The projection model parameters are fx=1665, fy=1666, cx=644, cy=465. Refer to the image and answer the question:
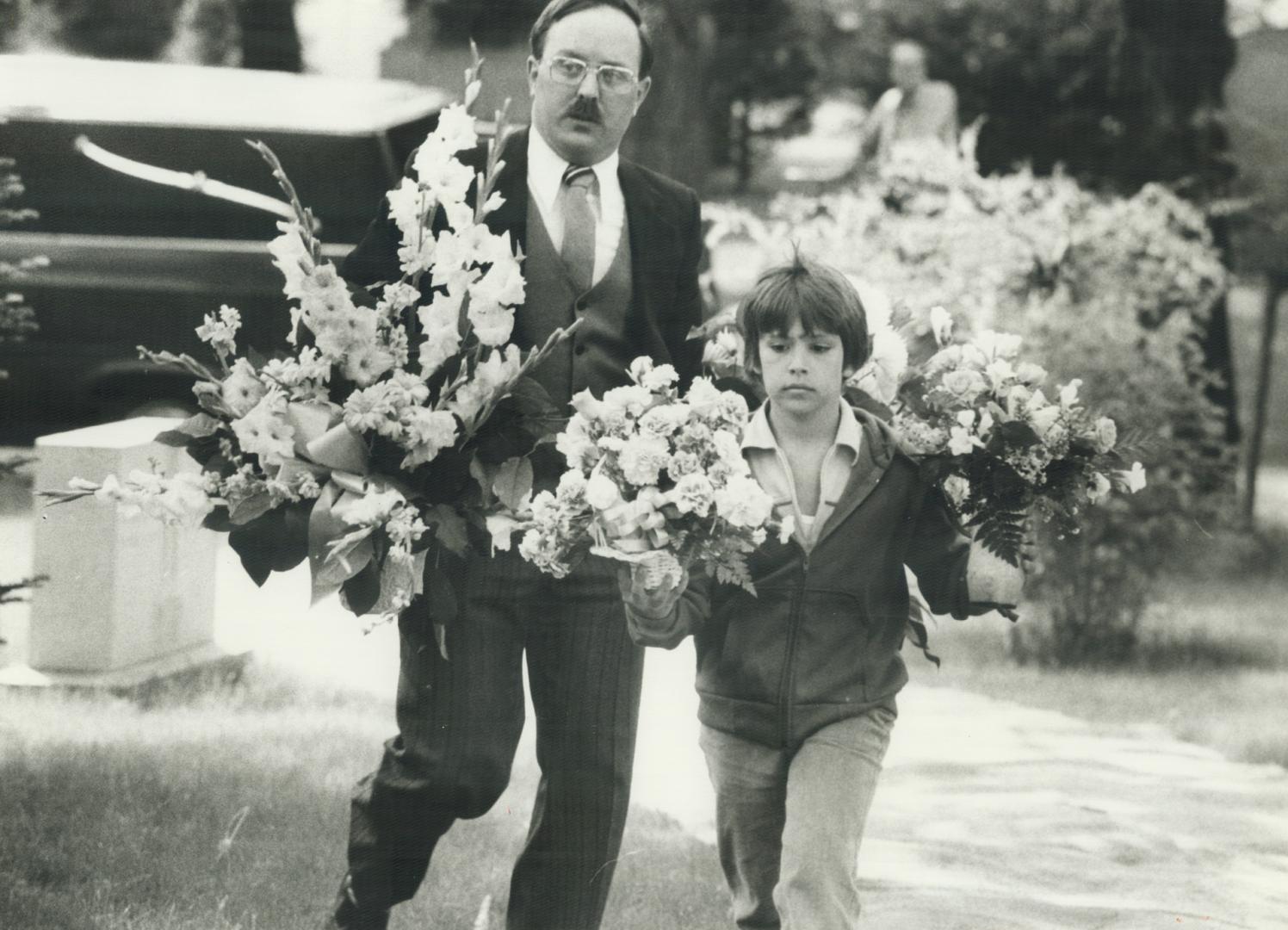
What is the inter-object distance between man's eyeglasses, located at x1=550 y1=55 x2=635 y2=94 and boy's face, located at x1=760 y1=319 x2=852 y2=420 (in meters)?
0.48

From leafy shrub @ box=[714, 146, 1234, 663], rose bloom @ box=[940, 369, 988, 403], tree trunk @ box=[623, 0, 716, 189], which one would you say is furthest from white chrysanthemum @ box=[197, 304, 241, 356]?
tree trunk @ box=[623, 0, 716, 189]

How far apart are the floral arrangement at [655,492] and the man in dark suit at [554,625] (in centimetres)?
35

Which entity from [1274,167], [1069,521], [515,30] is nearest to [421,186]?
[1069,521]

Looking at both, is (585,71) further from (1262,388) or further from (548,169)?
(1262,388)

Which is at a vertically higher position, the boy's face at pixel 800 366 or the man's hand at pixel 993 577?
the boy's face at pixel 800 366

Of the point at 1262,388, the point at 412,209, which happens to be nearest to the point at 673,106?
the point at 1262,388

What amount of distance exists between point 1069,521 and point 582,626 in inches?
32.5

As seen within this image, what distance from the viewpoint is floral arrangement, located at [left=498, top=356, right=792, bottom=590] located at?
2340 mm

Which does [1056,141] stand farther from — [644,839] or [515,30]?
[644,839]

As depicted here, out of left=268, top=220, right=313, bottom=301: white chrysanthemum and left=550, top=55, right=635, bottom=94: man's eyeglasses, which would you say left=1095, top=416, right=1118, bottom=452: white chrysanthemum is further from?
left=268, top=220, right=313, bottom=301: white chrysanthemum

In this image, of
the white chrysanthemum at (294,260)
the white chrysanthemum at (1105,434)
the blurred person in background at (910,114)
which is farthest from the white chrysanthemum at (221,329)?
the blurred person in background at (910,114)

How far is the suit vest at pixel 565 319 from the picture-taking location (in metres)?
2.78

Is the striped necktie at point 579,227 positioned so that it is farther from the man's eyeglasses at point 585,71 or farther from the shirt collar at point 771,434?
the shirt collar at point 771,434

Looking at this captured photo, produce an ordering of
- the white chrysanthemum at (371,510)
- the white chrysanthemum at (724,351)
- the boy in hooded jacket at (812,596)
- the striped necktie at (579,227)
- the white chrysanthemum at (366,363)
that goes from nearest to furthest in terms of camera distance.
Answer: the white chrysanthemum at (371,510)
the white chrysanthemum at (366,363)
the boy in hooded jacket at (812,596)
the striped necktie at (579,227)
the white chrysanthemum at (724,351)
